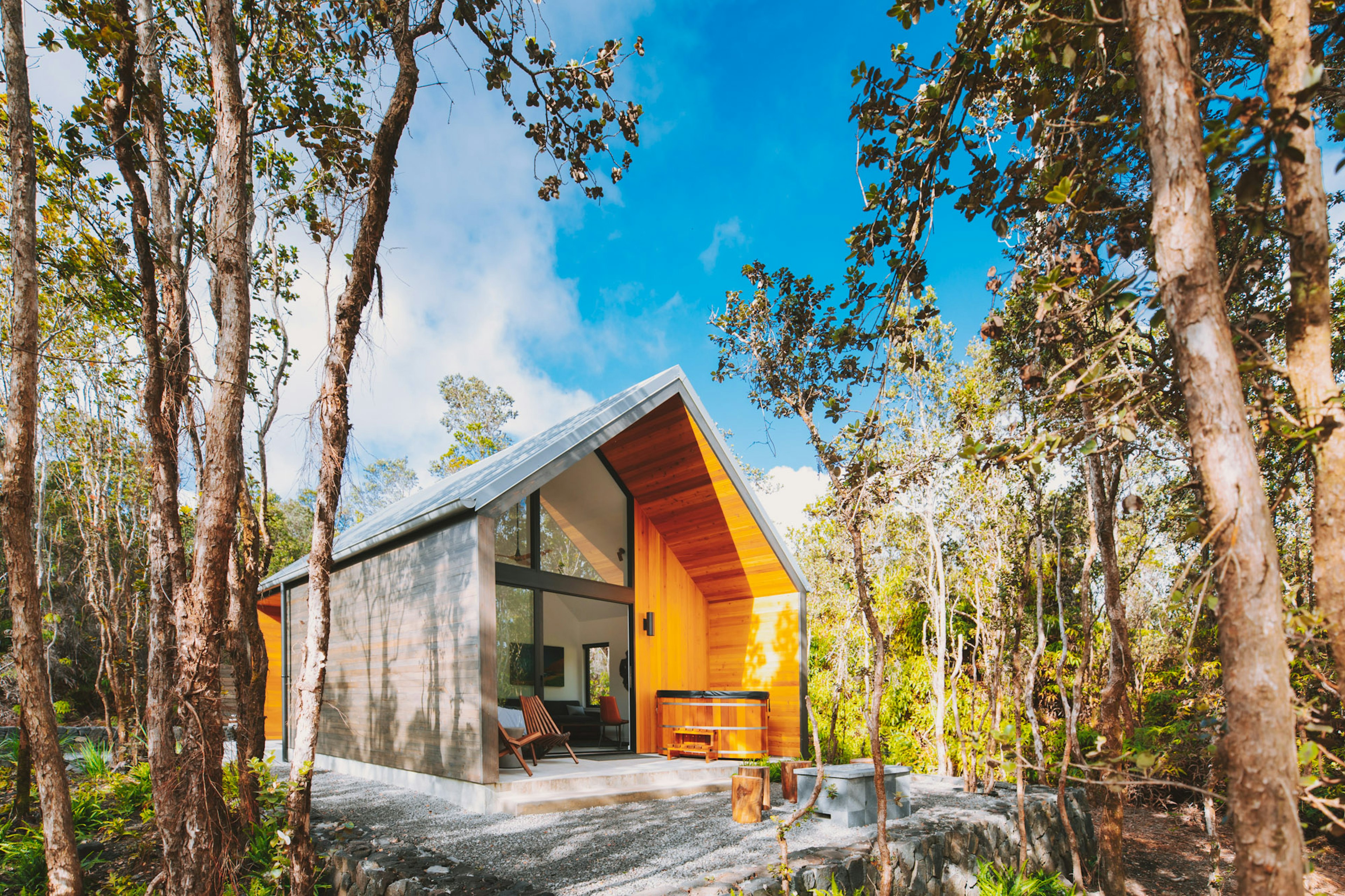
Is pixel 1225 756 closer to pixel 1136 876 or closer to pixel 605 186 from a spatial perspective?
pixel 605 186

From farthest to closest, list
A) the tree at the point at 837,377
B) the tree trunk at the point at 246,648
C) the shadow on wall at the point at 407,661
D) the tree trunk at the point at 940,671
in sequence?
1. the tree trunk at the point at 940,671
2. the shadow on wall at the point at 407,661
3. the tree trunk at the point at 246,648
4. the tree at the point at 837,377

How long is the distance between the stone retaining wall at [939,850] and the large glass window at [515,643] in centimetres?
388

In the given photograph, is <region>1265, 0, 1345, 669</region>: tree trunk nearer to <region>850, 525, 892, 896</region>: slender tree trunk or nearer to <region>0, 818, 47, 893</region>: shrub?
<region>850, 525, 892, 896</region>: slender tree trunk

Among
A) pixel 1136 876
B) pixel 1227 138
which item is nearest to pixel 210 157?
pixel 1227 138

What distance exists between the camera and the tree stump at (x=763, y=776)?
5.71 metres

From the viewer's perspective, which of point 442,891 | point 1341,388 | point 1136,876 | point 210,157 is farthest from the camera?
point 1136,876

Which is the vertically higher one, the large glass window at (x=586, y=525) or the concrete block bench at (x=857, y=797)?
the large glass window at (x=586, y=525)

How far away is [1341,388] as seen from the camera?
6.16ft

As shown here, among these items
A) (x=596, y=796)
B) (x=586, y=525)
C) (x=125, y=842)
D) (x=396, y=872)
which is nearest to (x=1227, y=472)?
(x=396, y=872)

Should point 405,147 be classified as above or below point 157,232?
above

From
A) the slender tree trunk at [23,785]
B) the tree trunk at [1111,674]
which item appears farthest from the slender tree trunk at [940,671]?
the slender tree trunk at [23,785]

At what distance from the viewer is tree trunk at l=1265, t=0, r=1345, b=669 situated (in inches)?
66.9

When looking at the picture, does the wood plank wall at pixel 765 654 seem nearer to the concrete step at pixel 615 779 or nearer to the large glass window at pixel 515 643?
the concrete step at pixel 615 779

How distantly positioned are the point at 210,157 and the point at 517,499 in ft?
13.8
